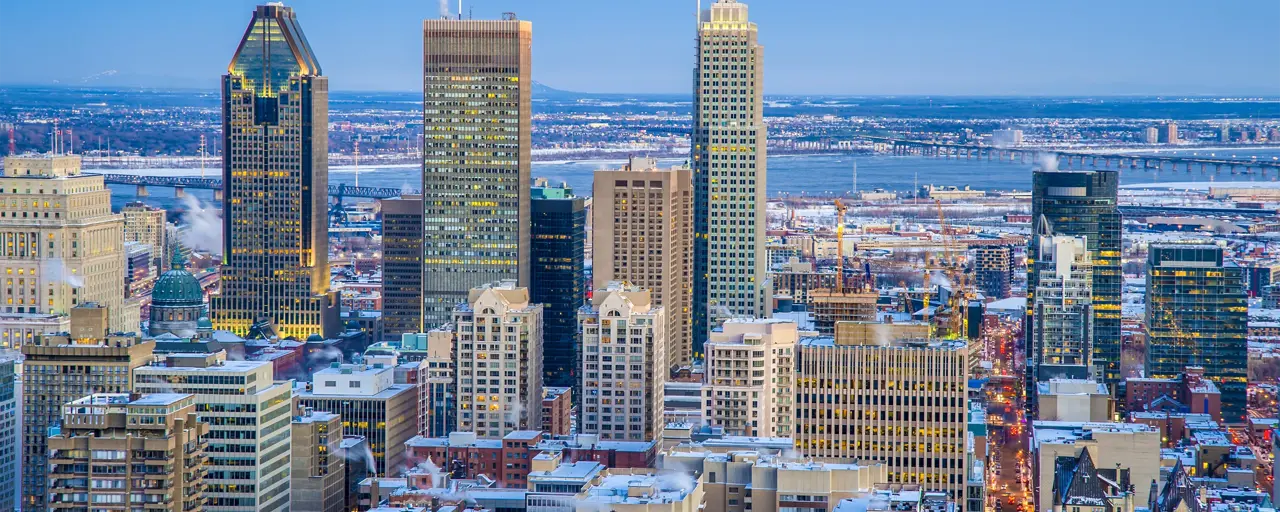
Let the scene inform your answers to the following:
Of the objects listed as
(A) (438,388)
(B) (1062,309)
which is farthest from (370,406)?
(B) (1062,309)

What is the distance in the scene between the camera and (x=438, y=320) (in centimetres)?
12938

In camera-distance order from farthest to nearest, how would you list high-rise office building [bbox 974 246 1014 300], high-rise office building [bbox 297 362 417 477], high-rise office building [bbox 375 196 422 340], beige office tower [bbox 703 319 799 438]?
high-rise office building [bbox 974 246 1014 300]
high-rise office building [bbox 375 196 422 340]
high-rise office building [bbox 297 362 417 477]
beige office tower [bbox 703 319 799 438]

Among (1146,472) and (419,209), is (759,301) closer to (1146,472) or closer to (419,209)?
(419,209)

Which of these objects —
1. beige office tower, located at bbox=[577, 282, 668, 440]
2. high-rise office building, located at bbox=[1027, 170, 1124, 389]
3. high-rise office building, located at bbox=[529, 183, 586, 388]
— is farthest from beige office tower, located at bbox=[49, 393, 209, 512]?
high-rise office building, located at bbox=[1027, 170, 1124, 389]

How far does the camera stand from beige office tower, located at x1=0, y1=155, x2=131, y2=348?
4628 inches

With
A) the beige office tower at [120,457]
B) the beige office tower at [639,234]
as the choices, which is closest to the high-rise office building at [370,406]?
the beige office tower at [639,234]

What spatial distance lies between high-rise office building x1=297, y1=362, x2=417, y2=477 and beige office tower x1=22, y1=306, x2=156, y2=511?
28.6 ft

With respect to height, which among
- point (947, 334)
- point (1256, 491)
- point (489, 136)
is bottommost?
point (1256, 491)

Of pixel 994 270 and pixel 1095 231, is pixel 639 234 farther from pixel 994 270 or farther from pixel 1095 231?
pixel 994 270

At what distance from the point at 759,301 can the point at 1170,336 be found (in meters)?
25.0

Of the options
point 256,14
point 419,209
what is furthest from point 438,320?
point 256,14

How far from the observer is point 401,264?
464 feet

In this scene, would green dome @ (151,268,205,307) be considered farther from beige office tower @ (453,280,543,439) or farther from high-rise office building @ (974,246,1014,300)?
high-rise office building @ (974,246,1014,300)

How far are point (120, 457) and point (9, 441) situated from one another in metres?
25.8
